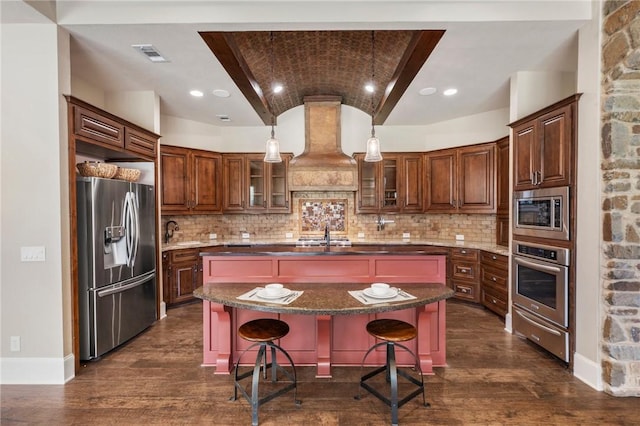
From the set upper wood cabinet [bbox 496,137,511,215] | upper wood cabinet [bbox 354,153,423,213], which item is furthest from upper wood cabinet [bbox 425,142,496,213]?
upper wood cabinet [bbox 354,153,423,213]

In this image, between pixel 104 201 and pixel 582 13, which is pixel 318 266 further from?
pixel 582 13

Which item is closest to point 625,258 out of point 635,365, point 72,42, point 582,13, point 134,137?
point 635,365

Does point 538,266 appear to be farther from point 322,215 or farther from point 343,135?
point 343,135

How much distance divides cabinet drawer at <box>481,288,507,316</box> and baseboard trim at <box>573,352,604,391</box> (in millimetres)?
1162

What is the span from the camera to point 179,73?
337 cm

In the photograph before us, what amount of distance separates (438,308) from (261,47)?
333 centimetres

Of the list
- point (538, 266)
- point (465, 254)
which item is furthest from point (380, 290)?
point (465, 254)

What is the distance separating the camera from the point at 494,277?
3992mm

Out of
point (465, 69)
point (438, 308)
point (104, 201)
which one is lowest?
point (438, 308)

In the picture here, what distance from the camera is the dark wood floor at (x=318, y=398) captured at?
6.88ft

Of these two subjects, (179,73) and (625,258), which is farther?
(179,73)

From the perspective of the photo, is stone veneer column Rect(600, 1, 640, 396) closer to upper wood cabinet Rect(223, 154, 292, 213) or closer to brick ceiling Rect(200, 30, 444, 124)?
brick ceiling Rect(200, 30, 444, 124)

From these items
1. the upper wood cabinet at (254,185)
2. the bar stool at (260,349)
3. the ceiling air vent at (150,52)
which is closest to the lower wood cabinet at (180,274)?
the upper wood cabinet at (254,185)

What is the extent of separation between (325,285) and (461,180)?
327 cm
